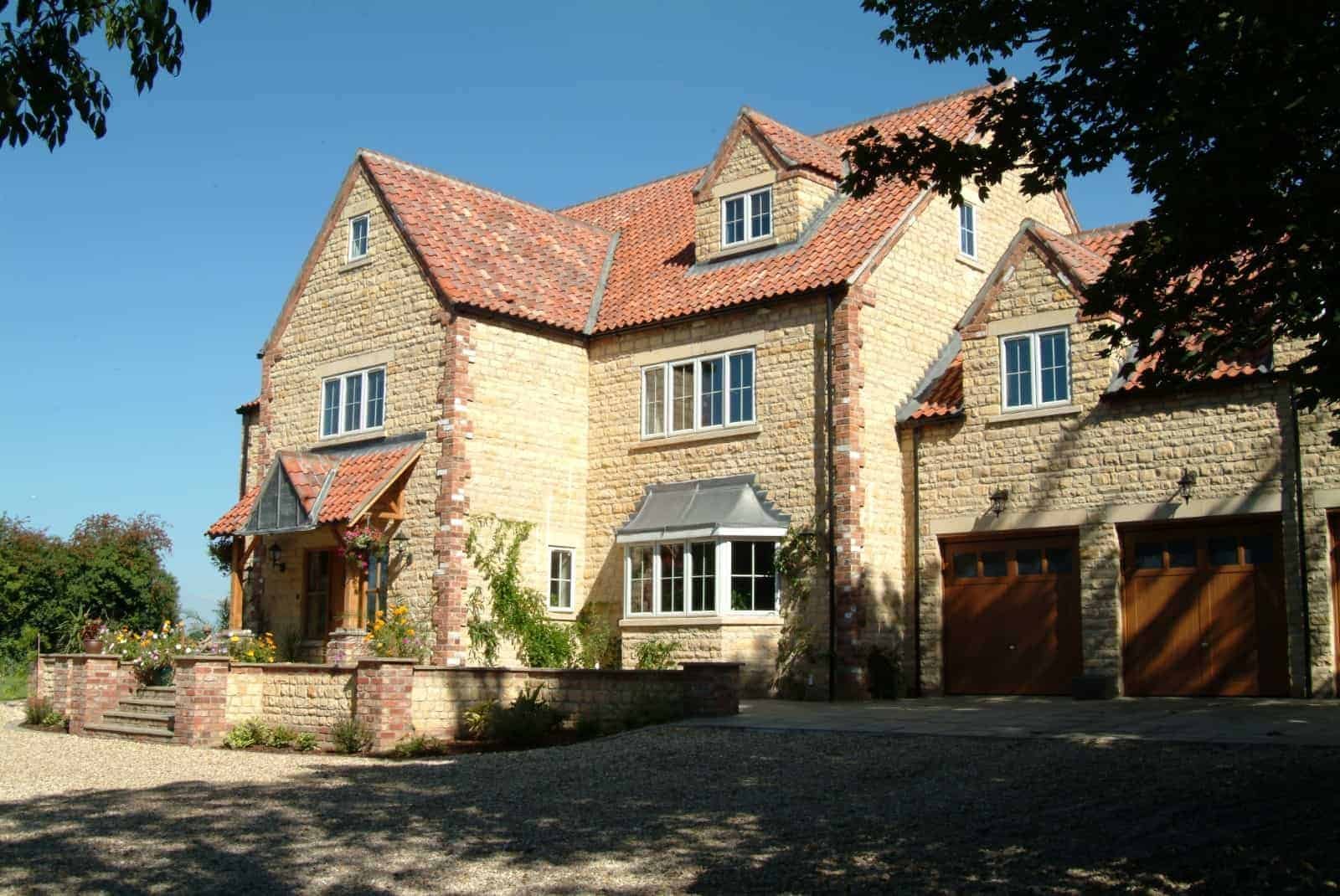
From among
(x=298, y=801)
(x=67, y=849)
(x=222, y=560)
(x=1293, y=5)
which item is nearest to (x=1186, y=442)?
(x=1293, y=5)

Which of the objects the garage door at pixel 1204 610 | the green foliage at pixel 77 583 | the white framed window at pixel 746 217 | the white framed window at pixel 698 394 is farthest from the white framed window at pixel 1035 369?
the green foliage at pixel 77 583

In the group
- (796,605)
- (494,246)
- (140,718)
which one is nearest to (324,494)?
(140,718)

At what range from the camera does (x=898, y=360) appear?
23672 mm

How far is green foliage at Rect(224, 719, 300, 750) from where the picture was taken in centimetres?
1859

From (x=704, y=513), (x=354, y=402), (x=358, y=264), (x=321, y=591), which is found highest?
(x=358, y=264)

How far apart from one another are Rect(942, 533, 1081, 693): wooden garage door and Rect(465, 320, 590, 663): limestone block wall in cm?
719

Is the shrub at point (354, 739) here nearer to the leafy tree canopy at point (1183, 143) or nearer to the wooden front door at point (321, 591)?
the wooden front door at point (321, 591)

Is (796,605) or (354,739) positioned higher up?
(796,605)

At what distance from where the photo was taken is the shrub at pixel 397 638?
23.3 meters

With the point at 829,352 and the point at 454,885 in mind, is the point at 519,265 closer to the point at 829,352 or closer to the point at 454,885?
the point at 829,352

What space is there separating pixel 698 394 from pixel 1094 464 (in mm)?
7246

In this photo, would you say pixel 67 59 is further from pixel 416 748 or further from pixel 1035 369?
pixel 1035 369

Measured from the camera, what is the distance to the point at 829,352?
22.8 m

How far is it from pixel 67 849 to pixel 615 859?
4.21 metres
